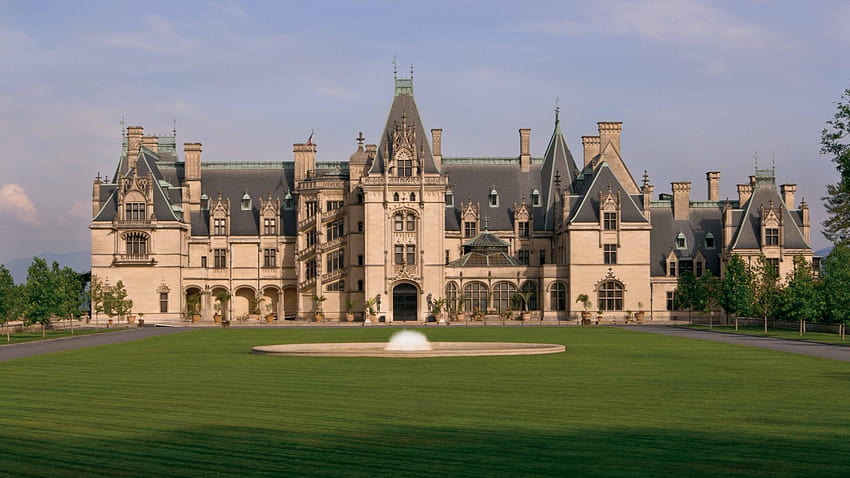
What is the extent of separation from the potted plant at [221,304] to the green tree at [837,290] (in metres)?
52.1

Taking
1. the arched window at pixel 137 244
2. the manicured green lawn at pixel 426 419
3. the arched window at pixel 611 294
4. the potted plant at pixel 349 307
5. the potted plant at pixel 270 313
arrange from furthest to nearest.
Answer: the arched window at pixel 137 244 < the potted plant at pixel 270 313 < the arched window at pixel 611 294 < the potted plant at pixel 349 307 < the manicured green lawn at pixel 426 419

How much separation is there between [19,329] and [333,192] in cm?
3406

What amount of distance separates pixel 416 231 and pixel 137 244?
82.5 feet

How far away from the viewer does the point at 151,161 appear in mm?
106125

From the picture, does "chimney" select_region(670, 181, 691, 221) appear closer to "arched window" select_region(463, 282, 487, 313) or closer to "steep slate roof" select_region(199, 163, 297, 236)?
"arched window" select_region(463, 282, 487, 313)

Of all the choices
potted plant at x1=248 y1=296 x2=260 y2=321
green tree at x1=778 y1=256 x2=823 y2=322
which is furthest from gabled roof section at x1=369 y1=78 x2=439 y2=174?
green tree at x1=778 y1=256 x2=823 y2=322

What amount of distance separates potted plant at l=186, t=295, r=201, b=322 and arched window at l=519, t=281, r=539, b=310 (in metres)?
29.0

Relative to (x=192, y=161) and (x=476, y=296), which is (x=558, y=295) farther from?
(x=192, y=161)

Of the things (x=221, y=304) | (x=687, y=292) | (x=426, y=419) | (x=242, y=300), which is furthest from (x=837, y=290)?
(x=242, y=300)

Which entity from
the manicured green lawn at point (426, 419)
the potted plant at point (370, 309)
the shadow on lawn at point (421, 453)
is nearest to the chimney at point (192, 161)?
the potted plant at point (370, 309)

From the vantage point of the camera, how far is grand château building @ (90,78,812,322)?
319ft

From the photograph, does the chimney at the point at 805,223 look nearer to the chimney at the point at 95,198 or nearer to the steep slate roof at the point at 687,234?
the steep slate roof at the point at 687,234

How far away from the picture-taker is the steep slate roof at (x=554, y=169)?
105 meters

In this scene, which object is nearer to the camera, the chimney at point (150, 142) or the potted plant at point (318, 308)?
the potted plant at point (318, 308)
